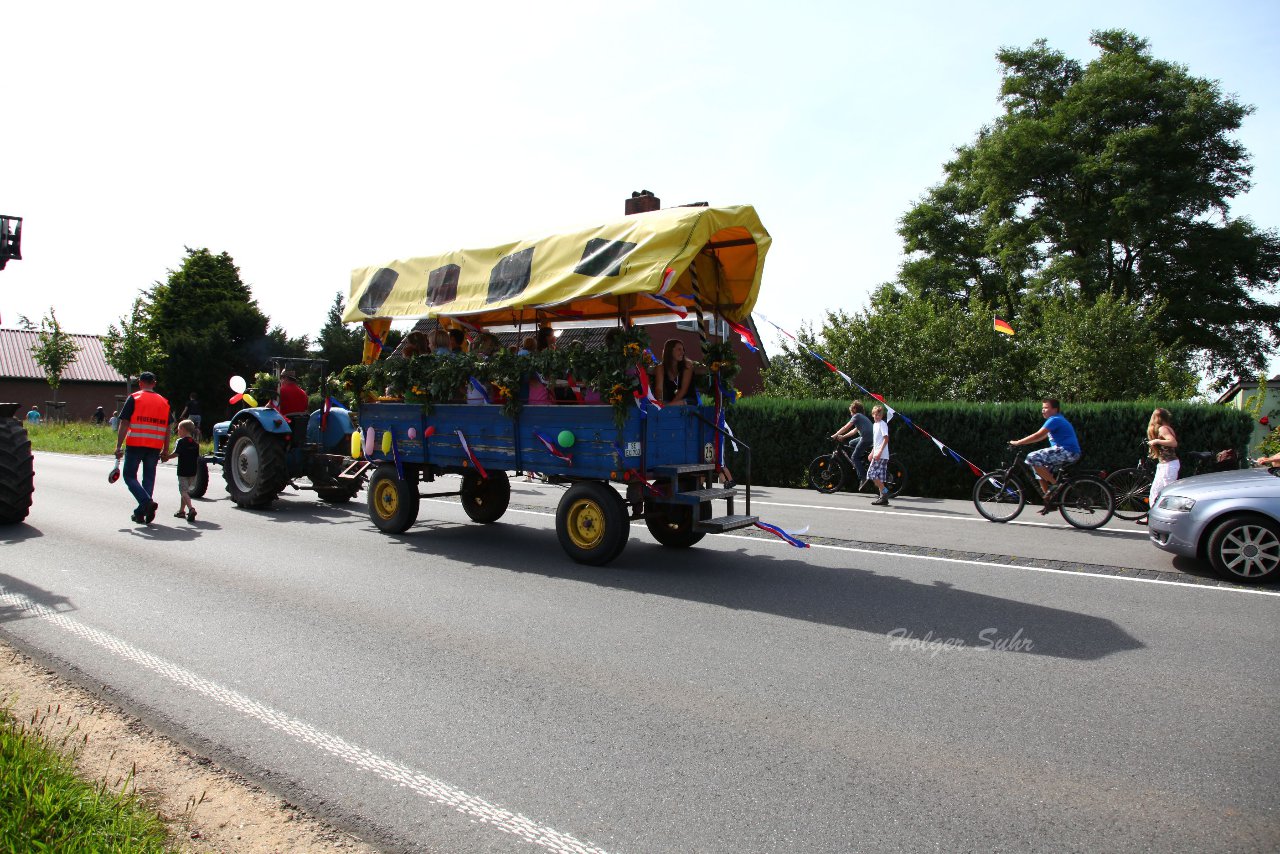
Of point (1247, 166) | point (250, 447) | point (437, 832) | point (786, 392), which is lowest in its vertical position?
point (437, 832)

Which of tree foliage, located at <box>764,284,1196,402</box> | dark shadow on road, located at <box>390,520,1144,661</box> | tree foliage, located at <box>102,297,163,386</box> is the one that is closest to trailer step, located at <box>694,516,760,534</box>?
dark shadow on road, located at <box>390,520,1144,661</box>

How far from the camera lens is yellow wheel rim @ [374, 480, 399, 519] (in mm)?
9727

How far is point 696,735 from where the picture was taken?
4.16 m

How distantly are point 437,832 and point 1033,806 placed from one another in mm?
2326

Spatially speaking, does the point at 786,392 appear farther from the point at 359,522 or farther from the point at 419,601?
the point at 419,601

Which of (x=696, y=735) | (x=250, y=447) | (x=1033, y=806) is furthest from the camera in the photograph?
(x=250, y=447)

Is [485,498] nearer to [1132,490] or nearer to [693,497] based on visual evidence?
[693,497]

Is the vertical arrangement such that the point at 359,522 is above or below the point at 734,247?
below

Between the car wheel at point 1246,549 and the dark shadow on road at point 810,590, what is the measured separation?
92.8 inches

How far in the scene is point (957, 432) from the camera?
16172 mm

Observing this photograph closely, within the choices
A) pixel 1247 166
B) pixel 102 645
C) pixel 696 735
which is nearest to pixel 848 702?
pixel 696 735

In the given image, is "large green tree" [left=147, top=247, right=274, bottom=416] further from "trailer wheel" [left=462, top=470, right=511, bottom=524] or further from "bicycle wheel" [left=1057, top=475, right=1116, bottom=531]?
"bicycle wheel" [left=1057, top=475, right=1116, bottom=531]

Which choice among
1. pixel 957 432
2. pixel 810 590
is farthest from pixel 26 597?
pixel 957 432

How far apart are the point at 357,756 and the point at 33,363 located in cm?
6458
